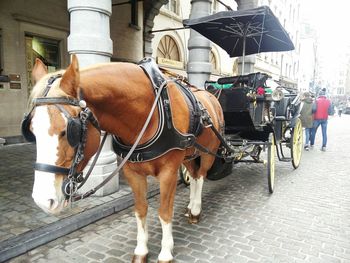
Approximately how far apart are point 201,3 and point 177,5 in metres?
9.14

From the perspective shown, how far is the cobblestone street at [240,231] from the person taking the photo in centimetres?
327

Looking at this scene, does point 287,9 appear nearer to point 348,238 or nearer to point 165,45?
point 165,45

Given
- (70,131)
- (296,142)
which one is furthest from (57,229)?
(296,142)

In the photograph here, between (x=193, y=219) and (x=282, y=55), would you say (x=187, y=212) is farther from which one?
(x=282, y=55)

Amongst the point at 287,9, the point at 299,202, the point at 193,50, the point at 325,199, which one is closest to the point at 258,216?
the point at 299,202

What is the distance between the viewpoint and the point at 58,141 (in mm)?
1747

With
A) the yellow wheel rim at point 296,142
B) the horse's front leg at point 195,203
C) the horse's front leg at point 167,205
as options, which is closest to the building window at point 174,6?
the yellow wheel rim at point 296,142

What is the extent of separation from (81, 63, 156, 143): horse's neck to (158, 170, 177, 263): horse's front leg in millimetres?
502

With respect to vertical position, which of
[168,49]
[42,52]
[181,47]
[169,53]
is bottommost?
[42,52]

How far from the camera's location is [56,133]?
5.65 feet

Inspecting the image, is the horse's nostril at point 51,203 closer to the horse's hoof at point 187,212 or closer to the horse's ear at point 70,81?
the horse's ear at point 70,81

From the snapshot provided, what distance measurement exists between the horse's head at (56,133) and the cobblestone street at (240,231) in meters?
1.72

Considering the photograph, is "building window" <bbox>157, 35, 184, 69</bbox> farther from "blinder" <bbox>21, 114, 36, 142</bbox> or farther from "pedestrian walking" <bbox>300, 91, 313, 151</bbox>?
"blinder" <bbox>21, 114, 36, 142</bbox>

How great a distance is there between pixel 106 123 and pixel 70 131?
1.98ft
